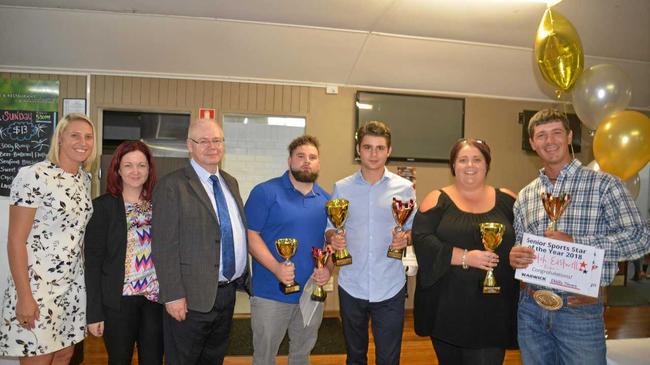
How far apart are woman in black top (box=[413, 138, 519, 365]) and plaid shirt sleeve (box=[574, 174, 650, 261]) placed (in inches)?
14.8

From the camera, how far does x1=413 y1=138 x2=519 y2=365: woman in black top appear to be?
1956 millimetres

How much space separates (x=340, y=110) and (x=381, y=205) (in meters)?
2.57

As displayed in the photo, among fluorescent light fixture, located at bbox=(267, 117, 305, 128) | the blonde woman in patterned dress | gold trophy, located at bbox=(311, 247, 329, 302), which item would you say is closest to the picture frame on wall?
fluorescent light fixture, located at bbox=(267, 117, 305, 128)

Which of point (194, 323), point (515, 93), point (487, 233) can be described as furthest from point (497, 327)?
point (515, 93)

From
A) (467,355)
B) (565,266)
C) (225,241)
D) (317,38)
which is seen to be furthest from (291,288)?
(317,38)

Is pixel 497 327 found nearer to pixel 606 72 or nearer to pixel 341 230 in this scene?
pixel 341 230

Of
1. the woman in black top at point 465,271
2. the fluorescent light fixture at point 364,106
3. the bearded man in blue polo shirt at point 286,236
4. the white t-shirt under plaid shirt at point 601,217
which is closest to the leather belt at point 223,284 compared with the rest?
the bearded man in blue polo shirt at point 286,236

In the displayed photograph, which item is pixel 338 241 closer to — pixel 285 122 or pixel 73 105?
pixel 285 122

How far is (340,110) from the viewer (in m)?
4.68

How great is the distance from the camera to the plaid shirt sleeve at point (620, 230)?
1.75 meters

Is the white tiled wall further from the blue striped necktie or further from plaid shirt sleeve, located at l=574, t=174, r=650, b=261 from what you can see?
plaid shirt sleeve, located at l=574, t=174, r=650, b=261

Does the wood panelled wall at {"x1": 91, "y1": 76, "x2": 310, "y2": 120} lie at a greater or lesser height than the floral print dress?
greater

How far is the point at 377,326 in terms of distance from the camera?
2260 mm

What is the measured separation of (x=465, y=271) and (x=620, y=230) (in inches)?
26.0
